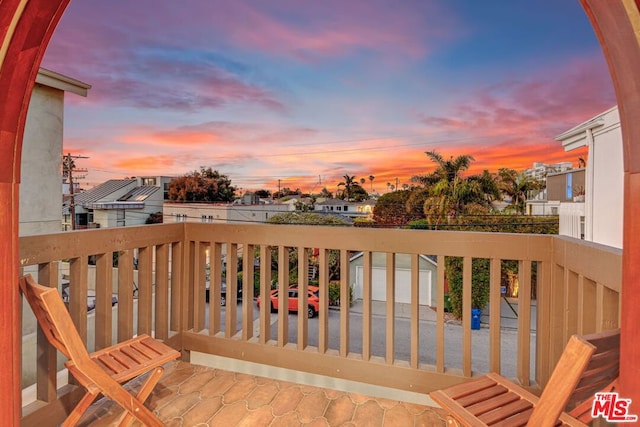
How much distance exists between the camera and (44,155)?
4832 mm

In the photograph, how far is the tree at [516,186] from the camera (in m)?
17.3

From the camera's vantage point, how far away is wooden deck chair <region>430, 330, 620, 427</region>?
2.68ft

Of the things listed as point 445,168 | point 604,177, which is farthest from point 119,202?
point 445,168

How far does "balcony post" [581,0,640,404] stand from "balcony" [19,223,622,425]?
0.49 metres

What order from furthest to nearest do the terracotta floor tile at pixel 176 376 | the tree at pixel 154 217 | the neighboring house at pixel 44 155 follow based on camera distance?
1. the tree at pixel 154 217
2. the neighboring house at pixel 44 155
3. the terracotta floor tile at pixel 176 376

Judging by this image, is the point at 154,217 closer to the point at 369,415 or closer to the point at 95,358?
the point at 95,358

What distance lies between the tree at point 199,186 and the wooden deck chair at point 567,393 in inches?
561

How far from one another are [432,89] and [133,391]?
39.8ft

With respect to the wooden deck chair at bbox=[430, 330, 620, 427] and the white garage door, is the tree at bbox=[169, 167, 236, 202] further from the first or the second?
the wooden deck chair at bbox=[430, 330, 620, 427]

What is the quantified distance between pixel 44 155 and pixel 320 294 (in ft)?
16.8

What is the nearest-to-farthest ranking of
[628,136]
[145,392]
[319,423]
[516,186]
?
[628,136]
[145,392]
[319,423]
[516,186]

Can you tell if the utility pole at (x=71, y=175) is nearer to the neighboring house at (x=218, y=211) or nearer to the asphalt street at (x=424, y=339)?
the neighboring house at (x=218, y=211)

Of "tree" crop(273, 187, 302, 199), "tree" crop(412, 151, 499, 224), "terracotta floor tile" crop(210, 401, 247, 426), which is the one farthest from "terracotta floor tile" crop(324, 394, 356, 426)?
"tree" crop(412, 151, 499, 224)

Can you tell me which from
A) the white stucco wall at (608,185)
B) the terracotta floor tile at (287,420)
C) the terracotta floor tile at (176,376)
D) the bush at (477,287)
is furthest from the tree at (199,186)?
the terracotta floor tile at (287,420)
